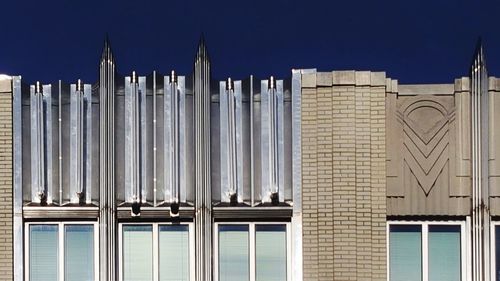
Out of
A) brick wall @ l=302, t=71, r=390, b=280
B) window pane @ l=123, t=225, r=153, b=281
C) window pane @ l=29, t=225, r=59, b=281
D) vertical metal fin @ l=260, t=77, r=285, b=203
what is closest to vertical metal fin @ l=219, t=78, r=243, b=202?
vertical metal fin @ l=260, t=77, r=285, b=203

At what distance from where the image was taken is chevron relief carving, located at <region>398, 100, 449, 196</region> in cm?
982

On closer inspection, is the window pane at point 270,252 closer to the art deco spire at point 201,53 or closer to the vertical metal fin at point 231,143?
the vertical metal fin at point 231,143

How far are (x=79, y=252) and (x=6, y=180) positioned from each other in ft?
5.76

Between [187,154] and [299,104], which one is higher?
[299,104]

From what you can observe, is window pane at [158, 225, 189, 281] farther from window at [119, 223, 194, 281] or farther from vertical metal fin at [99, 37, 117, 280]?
vertical metal fin at [99, 37, 117, 280]

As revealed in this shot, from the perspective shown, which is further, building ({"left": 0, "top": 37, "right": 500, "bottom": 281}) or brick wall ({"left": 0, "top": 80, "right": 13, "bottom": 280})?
brick wall ({"left": 0, "top": 80, "right": 13, "bottom": 280})

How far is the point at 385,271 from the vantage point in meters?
9.79

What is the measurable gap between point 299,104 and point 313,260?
262 centimetres

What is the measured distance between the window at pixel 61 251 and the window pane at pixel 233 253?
2181 millimetres

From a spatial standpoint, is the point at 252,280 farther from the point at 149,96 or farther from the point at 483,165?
the point at 483,165

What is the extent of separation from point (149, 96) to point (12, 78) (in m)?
2.39

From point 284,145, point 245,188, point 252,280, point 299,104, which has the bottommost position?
point 252,280

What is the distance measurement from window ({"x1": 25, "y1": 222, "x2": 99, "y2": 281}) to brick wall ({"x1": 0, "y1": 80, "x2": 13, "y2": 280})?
1.01 feet

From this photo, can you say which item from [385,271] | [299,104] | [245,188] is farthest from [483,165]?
[245,188]
